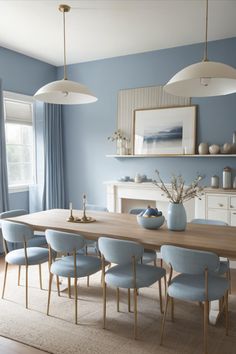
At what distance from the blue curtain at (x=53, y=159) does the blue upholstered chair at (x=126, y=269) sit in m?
3.07

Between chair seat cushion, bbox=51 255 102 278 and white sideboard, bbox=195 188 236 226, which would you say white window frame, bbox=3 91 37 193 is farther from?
white sideboard, bbox=195 188 236 226

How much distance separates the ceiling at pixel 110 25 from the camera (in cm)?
351

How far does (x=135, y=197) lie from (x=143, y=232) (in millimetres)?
2223

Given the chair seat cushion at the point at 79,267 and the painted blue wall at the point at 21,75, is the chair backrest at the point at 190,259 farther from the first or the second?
the painted blue wall at the point at 21,75

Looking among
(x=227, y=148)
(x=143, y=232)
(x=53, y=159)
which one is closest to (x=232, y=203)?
(x=227, y=148)

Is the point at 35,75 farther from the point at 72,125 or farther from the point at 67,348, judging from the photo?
the point at 67,348

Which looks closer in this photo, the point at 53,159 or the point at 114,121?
the point at 114,121

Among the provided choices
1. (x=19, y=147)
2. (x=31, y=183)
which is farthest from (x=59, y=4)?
(x=31, y=183)

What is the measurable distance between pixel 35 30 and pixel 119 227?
281cm

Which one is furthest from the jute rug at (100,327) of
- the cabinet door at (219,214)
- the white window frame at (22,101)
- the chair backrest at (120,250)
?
the white window frame at (22,101)

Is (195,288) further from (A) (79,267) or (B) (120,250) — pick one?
(A) (79,267)

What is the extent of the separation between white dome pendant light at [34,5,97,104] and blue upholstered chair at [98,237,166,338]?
1297 millimetres

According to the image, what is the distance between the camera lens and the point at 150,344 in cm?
247

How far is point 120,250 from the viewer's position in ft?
8.00
